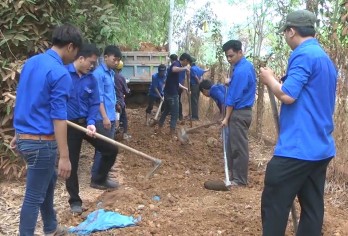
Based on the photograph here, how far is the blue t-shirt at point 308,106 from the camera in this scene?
2.96 m

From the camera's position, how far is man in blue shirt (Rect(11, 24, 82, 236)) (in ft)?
10.7

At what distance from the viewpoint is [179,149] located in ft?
26.7

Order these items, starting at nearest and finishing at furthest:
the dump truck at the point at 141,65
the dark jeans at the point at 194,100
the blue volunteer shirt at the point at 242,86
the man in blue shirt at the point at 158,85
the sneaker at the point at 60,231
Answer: the sneaker at the point at 60,231 < the blue volunteer shirt at the point at 242,86 < the man in blue shirt at the point at 158,85 < the dark jeans at the point at 194,100 < the dump truck at the point at 141,65

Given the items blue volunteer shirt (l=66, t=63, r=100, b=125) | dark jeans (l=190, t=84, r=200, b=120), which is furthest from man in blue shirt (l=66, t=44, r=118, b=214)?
dark jeans (l=190, t=84, r=200, b=120)

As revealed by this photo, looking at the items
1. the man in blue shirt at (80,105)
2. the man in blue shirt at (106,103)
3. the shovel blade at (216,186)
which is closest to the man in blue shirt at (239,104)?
the shovel blade at (216,186)

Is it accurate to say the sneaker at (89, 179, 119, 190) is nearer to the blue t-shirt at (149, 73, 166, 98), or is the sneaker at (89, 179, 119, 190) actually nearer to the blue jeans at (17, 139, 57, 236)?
the blue jeans at (17, 139, 57, 236)

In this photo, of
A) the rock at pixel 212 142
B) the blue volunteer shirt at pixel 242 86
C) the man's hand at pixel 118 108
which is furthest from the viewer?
the rock at pixel 212 142

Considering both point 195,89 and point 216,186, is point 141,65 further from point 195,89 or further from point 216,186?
point 216,186

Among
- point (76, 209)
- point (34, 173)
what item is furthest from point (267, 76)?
point (76, 209)

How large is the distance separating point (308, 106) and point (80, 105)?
8.31 ft

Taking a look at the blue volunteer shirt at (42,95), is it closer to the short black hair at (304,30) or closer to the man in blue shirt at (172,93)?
the short black hair at (304,30)

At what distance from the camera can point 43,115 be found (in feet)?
10.9

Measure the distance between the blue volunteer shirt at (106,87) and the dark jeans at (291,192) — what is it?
2607 millimetres

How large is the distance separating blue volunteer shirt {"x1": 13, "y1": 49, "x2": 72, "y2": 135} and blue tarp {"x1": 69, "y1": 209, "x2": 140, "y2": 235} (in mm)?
1186
